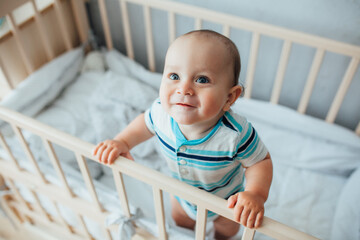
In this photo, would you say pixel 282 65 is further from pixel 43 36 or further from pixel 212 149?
pixel 43 36

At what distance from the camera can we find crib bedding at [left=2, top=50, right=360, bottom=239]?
107 centimetres

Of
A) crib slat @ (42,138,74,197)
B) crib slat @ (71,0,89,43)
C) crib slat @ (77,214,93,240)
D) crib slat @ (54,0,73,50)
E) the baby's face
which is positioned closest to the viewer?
the baby's face

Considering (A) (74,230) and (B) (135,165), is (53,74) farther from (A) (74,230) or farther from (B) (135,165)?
(B) (135,165)

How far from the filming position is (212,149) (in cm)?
67

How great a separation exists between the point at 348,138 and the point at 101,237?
0.93 metres

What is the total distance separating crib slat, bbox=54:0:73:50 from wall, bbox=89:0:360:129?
0.23 meters

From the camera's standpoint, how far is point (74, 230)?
1.23 metres

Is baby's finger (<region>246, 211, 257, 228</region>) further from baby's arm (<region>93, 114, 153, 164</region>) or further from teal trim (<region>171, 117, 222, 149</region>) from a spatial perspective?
baby's arm (<region>93, 114, 153, 164</region>)

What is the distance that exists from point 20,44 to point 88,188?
0.70 metres

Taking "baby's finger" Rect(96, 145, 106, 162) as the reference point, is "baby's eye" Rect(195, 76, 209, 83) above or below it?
above

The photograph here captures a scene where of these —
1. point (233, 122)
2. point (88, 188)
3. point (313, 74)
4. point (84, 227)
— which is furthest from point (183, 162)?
point (313, 74)

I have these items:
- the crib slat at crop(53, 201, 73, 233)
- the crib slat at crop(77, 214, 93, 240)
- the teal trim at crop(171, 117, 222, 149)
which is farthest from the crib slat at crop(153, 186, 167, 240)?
the crib slat at crop(53, 201, 73, 233)

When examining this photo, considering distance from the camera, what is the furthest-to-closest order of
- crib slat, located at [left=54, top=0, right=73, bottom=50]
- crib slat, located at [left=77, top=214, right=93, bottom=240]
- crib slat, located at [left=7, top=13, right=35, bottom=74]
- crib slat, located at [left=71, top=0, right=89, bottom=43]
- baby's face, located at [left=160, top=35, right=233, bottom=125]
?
crib slat, located at [left=71, top=0, right=89, bottom=43] → crib slat, located at [left=54, top=0, right=73, bottom=50] → crib slat, located at [left=7, top=13, right=35, bottom=74] → crib slat, located at [left=77, top=214, right=93, bottom=240] → baby's face, located at [left=160, top=35, right=233, bottom=125]

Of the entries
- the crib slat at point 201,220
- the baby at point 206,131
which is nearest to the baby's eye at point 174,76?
the baby at point 206,131
